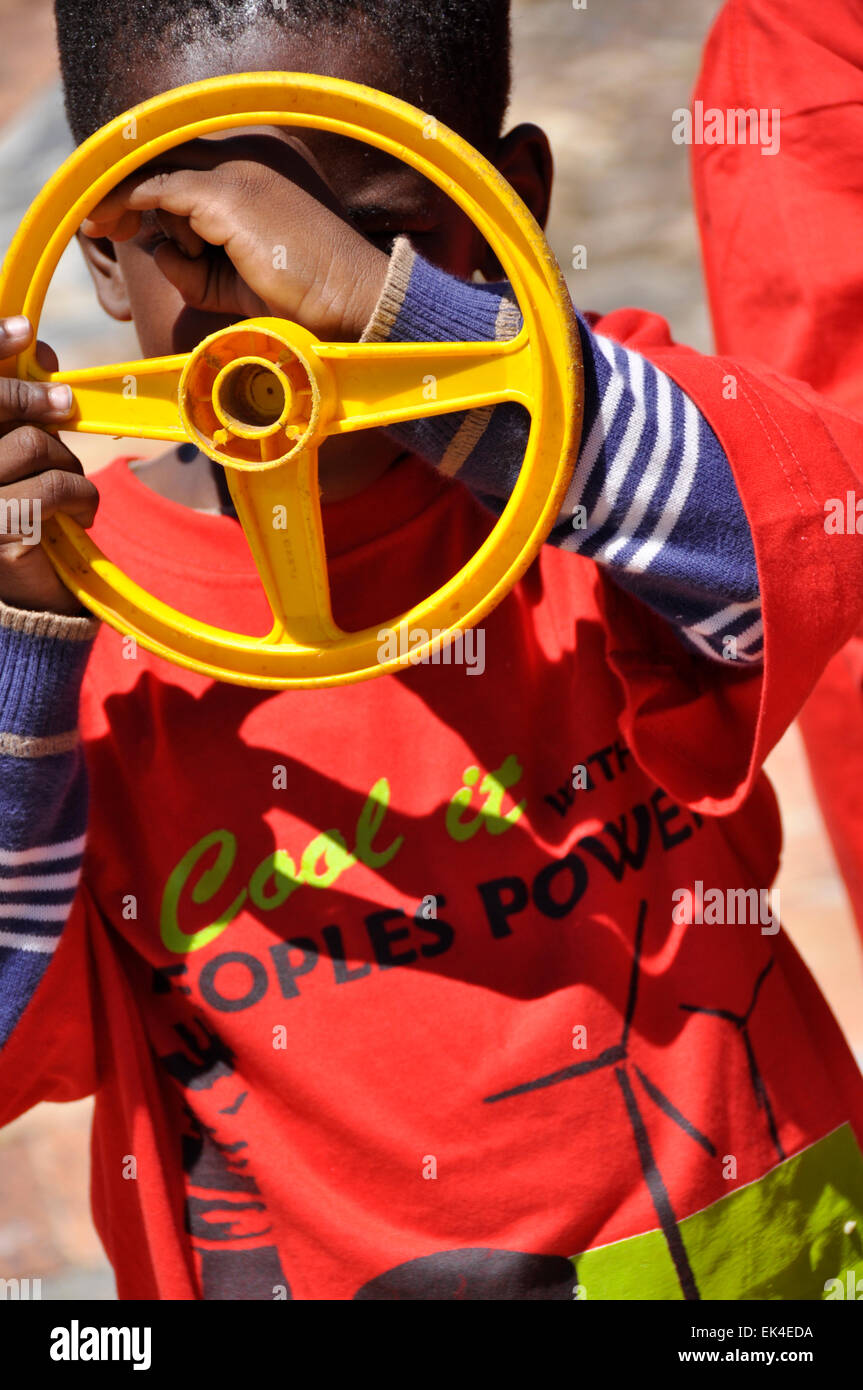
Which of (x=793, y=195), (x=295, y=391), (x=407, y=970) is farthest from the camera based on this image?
(x=793, y=195)

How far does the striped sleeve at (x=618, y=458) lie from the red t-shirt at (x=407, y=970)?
4.5 inches

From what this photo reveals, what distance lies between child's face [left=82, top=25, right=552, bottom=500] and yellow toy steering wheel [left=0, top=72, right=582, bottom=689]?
0.09 metres

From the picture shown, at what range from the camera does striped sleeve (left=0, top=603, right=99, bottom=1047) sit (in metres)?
0.74

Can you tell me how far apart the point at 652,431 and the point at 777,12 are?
2.31 ft

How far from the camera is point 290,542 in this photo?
75 cm

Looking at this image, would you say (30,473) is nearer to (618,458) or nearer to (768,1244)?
(618,458)

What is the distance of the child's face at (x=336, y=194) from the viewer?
2.47 feet

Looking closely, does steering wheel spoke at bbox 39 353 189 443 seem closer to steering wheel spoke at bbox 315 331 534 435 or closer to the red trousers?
steering wheel spoke at bbox 315 331 534 435

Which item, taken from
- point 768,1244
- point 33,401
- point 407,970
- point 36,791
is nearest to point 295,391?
point 33,401

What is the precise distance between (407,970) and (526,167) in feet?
1.81

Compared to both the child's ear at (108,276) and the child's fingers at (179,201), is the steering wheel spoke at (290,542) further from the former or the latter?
the child's ear at (108,276)

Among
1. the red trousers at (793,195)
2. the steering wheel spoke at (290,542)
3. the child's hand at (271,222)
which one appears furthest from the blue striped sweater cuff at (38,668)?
the red trousers at (793,195)

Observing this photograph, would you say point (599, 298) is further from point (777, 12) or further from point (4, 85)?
point (4, 85)
